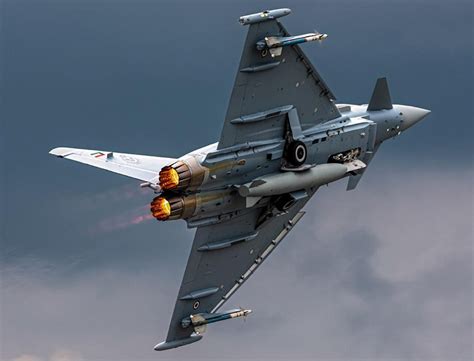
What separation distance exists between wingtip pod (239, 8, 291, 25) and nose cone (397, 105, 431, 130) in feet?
26.0

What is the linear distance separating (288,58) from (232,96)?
2.14 meters

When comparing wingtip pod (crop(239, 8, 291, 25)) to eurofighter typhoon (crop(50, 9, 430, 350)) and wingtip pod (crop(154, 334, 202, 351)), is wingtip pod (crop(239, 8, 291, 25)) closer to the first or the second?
eurofighter typhoon (crop(50, 9, 430, 350))

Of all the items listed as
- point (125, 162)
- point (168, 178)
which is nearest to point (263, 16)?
point (168, 178)

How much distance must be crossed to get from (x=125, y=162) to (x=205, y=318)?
601 centimetres

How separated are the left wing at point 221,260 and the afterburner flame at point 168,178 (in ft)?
13.0

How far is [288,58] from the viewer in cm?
4325

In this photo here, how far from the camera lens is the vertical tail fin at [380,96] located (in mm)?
46844

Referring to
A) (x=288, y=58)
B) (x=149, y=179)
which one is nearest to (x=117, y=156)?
(x=149, y=179)

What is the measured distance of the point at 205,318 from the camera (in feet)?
156

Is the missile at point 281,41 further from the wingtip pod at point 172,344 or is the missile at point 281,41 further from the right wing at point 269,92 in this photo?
the wingtip pod at point 172,344

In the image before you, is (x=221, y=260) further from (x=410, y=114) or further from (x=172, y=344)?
(x=410, y=114)

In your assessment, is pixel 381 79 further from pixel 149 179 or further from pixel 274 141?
pixel 149 179

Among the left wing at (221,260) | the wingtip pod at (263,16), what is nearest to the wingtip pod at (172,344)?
the left wing at (221,260)

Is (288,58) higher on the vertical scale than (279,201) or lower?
higher
